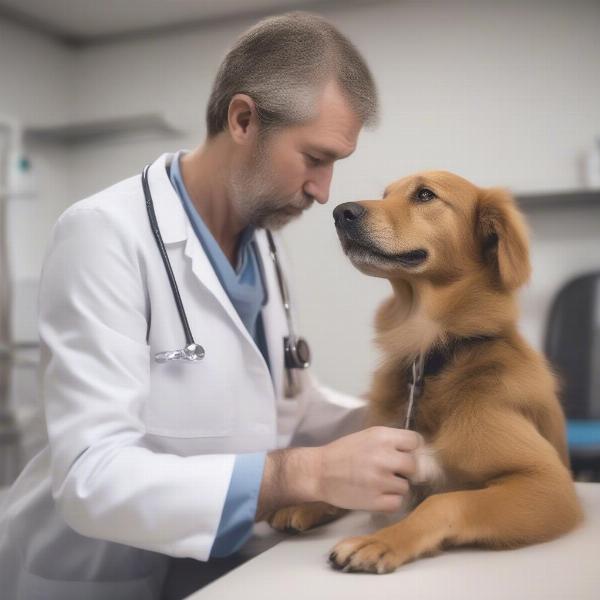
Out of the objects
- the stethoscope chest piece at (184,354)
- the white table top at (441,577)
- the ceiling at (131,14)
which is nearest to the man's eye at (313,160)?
the stethoscope chest piece at (184,354)

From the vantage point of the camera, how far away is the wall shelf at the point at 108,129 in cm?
249

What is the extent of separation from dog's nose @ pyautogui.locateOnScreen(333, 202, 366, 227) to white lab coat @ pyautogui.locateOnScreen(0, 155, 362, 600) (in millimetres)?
246

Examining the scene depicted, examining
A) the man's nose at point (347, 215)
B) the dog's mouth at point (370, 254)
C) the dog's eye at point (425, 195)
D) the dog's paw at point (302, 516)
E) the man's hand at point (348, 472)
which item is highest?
the dog's eye at point (425, 195)

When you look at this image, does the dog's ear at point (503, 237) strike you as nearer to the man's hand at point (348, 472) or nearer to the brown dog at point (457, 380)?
the brown dog at point (457, 380)

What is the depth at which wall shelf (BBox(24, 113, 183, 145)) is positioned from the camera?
98.0 inches

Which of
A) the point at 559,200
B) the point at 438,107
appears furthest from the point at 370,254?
the point at 559,200

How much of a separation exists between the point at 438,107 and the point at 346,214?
69 cm

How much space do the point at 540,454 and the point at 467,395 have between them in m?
0.13

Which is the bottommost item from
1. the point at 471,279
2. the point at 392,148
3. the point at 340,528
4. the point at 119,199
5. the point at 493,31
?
the point at 340,528

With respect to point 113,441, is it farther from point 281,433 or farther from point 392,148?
point 392,148

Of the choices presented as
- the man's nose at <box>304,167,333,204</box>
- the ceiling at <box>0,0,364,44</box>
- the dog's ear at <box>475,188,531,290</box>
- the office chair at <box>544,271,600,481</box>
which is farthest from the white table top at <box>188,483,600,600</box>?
the ceiling at <box>0,0,364,44</box>

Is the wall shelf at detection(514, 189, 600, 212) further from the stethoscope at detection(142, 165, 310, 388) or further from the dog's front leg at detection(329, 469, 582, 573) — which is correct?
the dog's front leg at detection(329, 469, 582, 573)

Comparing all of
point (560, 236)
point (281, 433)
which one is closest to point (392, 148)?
point (281, 433)

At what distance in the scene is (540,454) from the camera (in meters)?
0.98
